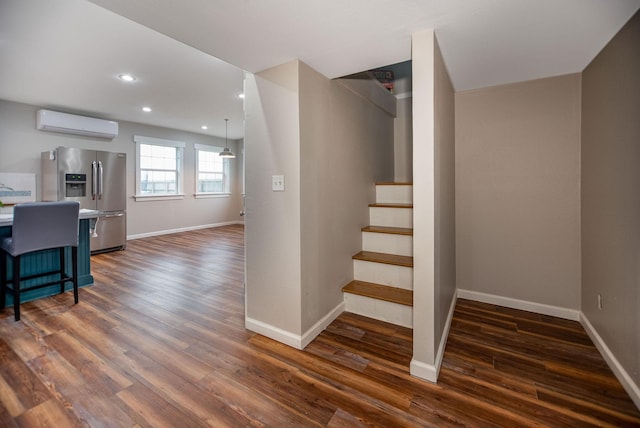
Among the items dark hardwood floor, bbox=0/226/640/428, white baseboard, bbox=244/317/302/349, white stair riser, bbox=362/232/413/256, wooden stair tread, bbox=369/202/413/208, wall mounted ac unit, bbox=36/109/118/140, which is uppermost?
wall mounted ac unit, bbox=36/109/118/140

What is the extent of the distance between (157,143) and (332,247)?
595 cm

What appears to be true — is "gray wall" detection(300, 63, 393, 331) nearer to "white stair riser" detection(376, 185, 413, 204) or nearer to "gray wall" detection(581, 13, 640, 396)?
"white stair riser" detection(376, 185, 413, 204)

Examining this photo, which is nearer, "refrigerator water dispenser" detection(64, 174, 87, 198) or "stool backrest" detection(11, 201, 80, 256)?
"stool backrest" detection(11, 201, 80, 256)

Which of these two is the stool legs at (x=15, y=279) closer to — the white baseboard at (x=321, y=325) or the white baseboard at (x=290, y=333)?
the white baseboard at (x=290, y=333)

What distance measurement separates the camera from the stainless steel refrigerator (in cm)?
477

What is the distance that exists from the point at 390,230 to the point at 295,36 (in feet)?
6.17

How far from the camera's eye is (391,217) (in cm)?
304

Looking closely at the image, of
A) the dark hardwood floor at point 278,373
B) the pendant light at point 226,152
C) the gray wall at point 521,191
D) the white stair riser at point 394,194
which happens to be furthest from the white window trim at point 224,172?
the gray wall at point 521,191

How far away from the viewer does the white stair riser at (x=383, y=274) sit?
8.32ft

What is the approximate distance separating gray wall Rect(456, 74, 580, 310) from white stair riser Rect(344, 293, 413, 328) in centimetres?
97

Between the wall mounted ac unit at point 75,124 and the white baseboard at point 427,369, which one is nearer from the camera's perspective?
the white baseboard at point 427,369

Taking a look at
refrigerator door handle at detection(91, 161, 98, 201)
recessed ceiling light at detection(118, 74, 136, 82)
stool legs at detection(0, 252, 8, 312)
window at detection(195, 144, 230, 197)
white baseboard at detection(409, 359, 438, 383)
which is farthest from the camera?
window at detection(195, 144, 230, 197)

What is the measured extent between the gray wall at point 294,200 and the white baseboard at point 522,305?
1.39m

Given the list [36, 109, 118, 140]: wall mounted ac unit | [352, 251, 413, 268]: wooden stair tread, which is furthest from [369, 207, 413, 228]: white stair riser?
[36, 109, 118, 140]: wall mounted ac unit
